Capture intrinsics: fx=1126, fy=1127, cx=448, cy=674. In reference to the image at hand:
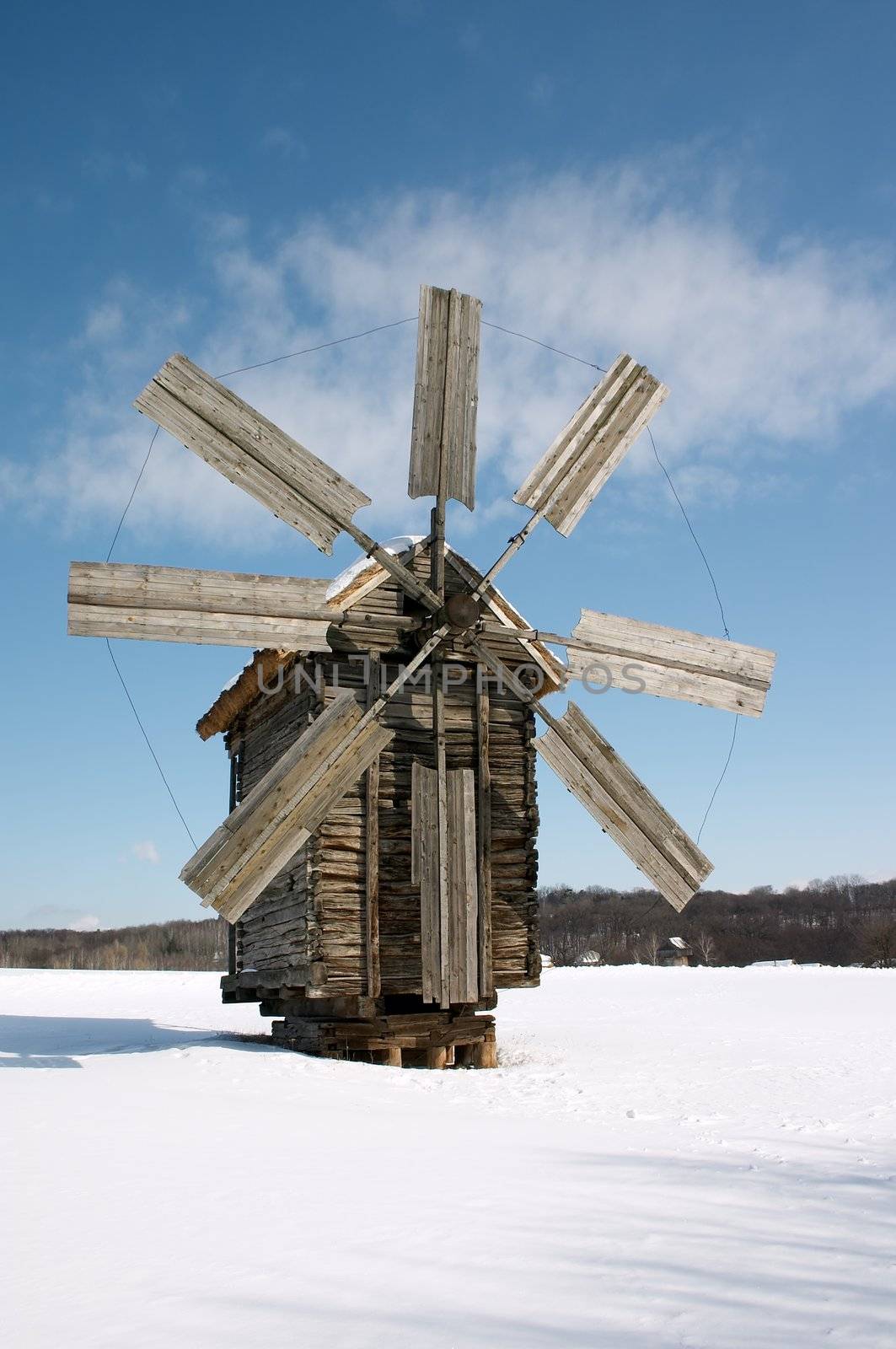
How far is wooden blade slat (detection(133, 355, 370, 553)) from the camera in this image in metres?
10.7

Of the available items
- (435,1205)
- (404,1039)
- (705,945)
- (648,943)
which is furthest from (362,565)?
(648,943)

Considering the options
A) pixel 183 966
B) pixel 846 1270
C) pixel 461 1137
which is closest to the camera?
pixel 846 1270

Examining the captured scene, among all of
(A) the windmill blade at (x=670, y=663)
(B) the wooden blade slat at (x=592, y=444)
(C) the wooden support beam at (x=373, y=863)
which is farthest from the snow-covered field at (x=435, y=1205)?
(B) the wooden blade slat at (x=592, y=444)

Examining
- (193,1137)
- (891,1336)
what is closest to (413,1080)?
(193,1137)

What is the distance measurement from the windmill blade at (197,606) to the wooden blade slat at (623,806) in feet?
8.99

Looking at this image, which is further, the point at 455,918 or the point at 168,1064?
the point at 455,918

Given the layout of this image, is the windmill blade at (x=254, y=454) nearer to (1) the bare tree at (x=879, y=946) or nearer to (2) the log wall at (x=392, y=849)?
(2) the log wall at (x=392, y=849)

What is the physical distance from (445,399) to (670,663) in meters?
3.82

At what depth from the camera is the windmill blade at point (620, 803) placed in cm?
1179

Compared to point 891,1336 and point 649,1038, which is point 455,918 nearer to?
point 649,1038

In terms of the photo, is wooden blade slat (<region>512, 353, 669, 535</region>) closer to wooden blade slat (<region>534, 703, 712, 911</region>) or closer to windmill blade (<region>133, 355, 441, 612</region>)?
windmill blade (<region>133, 355, 441, 612</region>)

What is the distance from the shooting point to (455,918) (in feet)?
37.7

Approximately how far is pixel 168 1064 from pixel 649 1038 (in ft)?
25.8

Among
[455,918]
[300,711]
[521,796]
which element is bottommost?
[455,918]
